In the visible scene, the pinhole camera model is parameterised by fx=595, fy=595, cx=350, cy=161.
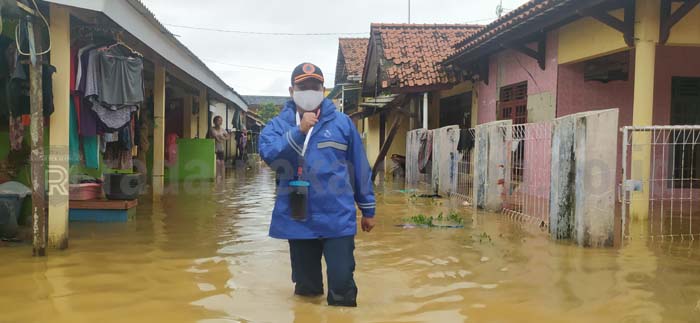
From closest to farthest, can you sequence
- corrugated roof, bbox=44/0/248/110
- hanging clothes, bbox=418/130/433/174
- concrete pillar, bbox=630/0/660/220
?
1. corrugated roof, bbox=44/0/248/110
2. concrete pillar, bbox=630/0/660/220
3. hanging clothes, bbox=418/130/433/174

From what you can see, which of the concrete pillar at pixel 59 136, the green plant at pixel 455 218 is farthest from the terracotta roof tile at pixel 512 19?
the concrete pillar at pixel 59 136

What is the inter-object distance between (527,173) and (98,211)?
665 cm

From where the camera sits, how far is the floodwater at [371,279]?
395cm

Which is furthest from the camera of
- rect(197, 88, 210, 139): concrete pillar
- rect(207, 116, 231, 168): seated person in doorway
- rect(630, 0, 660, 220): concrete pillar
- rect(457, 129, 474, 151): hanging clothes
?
rect(207, 116, 231, 168): seated person in doorway

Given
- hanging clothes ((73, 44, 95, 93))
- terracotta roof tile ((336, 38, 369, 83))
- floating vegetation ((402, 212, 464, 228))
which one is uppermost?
terracotta roof tile ((336, 38, 369, 83))

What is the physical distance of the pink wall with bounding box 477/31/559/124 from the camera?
35.2 ft

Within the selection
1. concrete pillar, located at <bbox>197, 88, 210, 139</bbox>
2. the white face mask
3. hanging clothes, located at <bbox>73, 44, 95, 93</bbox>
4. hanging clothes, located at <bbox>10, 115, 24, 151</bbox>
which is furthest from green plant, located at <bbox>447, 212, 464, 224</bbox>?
concrete pillar, located at <bbox>197, 88, 210, 139</bbox>

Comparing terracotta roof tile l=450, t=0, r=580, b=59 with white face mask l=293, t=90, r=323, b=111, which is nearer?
white face mask l=293, t=90, r=323, b=111

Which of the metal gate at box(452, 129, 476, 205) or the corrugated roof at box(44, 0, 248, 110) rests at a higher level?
the corrugated roof at box(44, 0, 248, 110)

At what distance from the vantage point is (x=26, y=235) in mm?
6457

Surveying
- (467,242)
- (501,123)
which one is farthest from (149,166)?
(467,242)

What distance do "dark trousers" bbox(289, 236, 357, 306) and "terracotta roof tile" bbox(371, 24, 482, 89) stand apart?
34.6 ft

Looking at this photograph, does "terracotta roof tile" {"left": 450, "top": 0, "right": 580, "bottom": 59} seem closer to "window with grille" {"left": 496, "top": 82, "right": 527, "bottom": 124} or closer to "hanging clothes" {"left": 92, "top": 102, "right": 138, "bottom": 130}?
"window with grille" {"left": 496, "top": 82, "right": 527, "bottom": 124}

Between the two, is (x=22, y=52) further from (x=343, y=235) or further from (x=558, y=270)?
(x=558, y=270)
